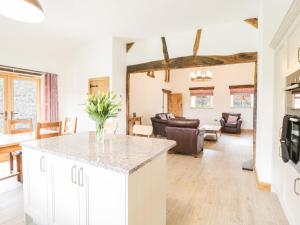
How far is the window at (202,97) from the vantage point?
917cm

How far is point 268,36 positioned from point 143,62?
339 cm

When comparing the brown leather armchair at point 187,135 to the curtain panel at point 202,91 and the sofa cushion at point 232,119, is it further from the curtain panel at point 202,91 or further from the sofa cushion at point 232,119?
the curtain panel at point 202,91

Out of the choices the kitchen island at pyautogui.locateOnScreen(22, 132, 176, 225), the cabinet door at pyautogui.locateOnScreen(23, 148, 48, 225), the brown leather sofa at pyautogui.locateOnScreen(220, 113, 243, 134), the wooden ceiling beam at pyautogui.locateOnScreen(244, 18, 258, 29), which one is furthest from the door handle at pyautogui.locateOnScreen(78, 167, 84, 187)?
the brown leather sofa at pyautogui.locateOnScreen(220, 113, 243, 134)

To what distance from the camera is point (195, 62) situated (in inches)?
180

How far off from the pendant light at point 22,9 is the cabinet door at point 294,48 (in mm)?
2394

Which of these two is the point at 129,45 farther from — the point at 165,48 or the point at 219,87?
the point at 219,87

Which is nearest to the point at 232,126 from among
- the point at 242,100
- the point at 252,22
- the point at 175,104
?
the point at 242,100

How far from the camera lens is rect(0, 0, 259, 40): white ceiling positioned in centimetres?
326

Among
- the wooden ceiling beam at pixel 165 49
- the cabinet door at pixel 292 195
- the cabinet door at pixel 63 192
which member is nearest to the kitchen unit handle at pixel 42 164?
the cabinet door at pixel 63 192

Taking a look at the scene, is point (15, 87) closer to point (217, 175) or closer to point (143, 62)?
point (143, 62)

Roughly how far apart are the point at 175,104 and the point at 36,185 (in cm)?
880

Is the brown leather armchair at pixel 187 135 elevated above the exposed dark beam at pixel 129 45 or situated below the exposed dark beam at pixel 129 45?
below

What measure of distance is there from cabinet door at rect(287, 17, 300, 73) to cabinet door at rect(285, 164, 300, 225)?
3.20ft

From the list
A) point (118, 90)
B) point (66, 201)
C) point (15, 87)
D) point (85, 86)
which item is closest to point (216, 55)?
point (118, 90)
